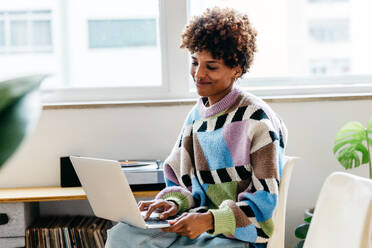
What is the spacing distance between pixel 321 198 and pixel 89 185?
82cm

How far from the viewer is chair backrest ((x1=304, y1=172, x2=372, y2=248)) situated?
2.90 feet

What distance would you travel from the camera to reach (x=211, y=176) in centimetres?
171

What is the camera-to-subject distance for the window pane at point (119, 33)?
267 centimetres

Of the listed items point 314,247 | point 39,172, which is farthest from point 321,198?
point 39,172

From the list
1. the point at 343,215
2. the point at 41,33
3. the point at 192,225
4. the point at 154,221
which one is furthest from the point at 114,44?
the point at 343,215

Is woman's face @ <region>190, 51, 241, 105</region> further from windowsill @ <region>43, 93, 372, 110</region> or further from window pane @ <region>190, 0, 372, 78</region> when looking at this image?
window pane @ <region>190, 0, 372, 78</region>

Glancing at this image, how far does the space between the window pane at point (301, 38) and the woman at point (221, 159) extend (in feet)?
3.25

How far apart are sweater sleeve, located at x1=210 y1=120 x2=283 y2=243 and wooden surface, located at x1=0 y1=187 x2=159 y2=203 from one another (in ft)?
2.40

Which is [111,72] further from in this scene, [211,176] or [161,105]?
[211,176]

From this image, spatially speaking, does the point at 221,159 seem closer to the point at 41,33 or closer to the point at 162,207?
the point at 162,207

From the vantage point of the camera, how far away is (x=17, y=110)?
0.16 meters

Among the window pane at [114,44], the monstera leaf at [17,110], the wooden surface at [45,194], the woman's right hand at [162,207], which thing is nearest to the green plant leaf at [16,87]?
the monstera leaf at [17,110]

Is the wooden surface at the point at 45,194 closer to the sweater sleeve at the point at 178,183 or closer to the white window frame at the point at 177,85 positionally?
the sweater sleeve at the point at 178,183

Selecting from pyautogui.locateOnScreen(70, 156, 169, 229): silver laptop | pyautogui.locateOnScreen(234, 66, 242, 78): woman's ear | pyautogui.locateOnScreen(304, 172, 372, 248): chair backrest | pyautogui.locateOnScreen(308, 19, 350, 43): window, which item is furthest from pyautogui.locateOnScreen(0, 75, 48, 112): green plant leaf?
pyautogui.locateOnScreen(308, 19, 350, 43): window
